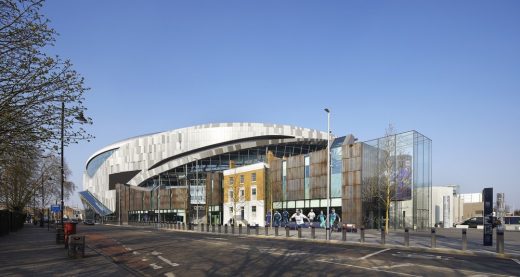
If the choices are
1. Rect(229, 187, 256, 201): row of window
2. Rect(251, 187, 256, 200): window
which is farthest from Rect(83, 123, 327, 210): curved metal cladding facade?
Rect(251, 187, 256, 200): window

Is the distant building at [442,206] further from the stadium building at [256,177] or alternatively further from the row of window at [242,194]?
the row of window at [242,194]

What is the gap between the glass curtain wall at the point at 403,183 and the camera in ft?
178

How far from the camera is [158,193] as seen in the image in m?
107

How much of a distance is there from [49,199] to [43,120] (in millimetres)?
96109

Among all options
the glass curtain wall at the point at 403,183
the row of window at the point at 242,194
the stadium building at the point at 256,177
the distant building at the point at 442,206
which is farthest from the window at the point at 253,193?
the distant building at the point at 442,206

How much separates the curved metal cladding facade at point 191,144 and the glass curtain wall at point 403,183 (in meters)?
51.4

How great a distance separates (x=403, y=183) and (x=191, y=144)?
76.4m

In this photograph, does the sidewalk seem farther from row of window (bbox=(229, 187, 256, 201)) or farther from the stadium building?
row of window (bbox=(229, 187, 256, 201))

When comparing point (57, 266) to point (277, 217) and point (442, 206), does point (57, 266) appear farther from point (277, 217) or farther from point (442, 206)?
point (442, 206)

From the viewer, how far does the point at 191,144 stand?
401 ft

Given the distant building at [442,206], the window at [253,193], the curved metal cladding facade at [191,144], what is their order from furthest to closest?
1. the curved metal cladding facade at [191,144]
2. the window at [253,193]
3. the distant building at [442,206]

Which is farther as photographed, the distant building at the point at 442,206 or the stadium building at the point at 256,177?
the distant building at the point at 442,206

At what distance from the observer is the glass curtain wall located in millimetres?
54156

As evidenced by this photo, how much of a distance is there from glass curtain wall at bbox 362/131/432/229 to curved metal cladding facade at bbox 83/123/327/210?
51.4 meters
